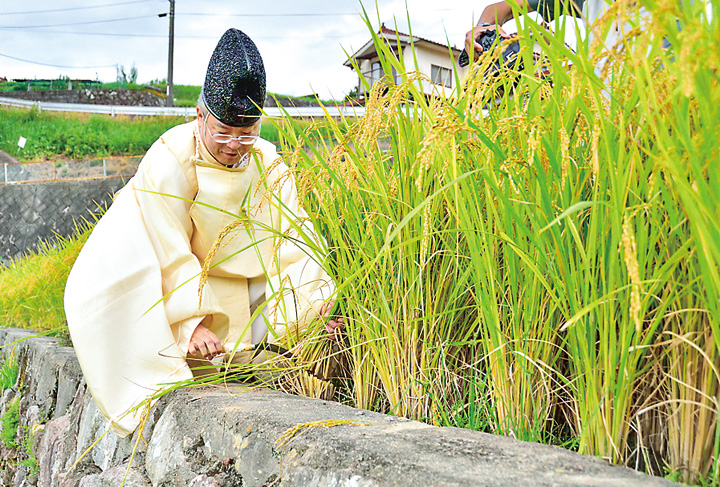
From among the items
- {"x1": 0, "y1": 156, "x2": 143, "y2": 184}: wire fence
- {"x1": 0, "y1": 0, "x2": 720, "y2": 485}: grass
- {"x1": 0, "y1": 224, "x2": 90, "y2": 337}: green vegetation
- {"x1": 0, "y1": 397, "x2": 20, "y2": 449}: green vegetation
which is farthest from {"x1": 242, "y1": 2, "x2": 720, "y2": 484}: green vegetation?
{"x1": 0, "y1": 156, "x2": 143, "y2": 184}: wire fence

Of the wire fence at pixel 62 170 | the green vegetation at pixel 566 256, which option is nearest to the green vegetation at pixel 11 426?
the green vegetation at pixel 566 256

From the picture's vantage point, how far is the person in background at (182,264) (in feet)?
6.04

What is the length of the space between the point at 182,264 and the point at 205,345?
29 cm

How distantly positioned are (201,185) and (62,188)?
12.5 metres

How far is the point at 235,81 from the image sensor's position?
1.93 metres

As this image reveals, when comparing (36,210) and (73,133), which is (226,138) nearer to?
(36,210)

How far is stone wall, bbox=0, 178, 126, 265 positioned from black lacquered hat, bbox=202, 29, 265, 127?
Result: 11.4 metres

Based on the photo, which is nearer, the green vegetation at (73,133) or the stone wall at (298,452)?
the stone wall at (298,452)

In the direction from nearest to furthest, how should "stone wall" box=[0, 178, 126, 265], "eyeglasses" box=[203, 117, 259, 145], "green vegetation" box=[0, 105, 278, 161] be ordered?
"eyeglasses" box=[203, 117, 259, 145], "stone wall" box=[0, 178, 126, 265], "green vegetation" box=[0, 105, 278, 161]

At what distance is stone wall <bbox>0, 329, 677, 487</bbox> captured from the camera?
825 mm

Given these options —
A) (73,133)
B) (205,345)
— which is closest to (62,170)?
(73,133)

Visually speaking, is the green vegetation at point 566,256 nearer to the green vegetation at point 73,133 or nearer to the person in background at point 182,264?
the person in background at point 182,264

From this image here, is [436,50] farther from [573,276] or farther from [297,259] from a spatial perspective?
[573,276]

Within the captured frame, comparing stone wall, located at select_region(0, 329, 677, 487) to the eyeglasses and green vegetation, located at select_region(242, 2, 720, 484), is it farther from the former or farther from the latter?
the eyeglasses
